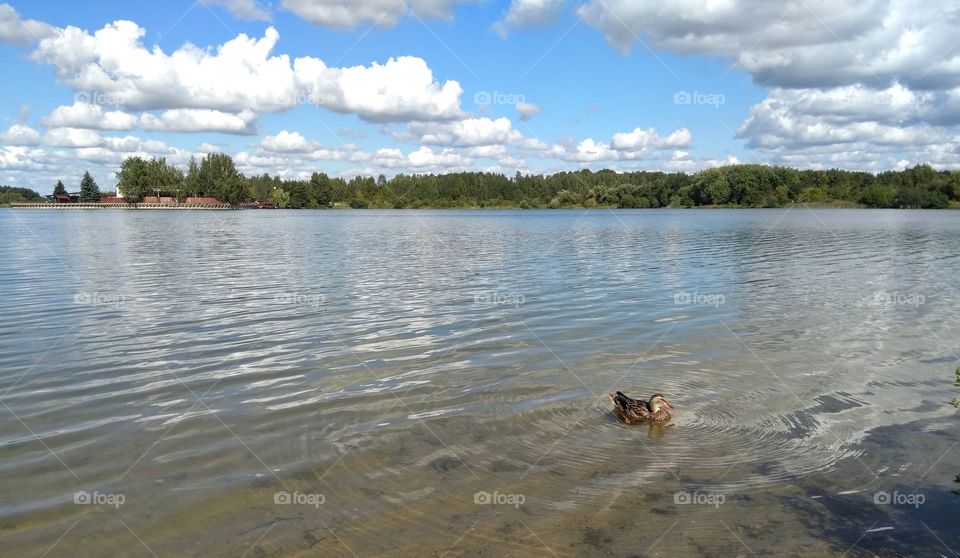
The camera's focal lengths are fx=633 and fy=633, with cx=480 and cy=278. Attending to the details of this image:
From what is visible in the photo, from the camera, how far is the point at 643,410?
9.17 metres

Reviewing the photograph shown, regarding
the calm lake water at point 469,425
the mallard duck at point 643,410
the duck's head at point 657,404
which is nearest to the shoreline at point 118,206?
the calm lake water at point 469,425

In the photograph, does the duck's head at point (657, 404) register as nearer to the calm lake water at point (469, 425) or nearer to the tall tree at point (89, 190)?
the calm lake water at point (469, 425)

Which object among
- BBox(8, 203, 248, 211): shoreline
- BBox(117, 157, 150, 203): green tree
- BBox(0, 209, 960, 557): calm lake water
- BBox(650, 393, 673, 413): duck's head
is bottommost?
BBox(0, 209, 960, 557): calm lake water

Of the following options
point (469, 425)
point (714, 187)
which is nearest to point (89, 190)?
point (714, 187)

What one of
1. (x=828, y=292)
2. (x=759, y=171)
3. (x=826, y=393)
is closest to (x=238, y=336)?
(x=826, y=393)

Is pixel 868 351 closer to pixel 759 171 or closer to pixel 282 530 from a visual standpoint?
pixel 282 530

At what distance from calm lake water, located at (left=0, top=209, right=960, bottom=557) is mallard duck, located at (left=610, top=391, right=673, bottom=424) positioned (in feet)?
0.57

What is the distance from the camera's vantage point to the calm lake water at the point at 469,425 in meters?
6.30

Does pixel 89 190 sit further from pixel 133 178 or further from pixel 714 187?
pixel 714 187

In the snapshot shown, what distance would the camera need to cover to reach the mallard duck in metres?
9.16

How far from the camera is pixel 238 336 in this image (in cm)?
1428

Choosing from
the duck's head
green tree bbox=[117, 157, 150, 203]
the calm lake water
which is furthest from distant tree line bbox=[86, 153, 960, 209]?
the duck's head

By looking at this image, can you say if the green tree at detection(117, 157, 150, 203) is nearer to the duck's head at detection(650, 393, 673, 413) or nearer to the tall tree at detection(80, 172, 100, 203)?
the tall tree at detection(80, 172, 100, 203)

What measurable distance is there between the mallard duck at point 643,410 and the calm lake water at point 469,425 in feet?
0.57
